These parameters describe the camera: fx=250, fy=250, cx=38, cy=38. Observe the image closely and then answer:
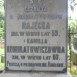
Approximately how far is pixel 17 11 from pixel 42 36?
516 millimetres

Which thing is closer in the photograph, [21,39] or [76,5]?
[21,39]

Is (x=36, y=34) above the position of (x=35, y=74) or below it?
above

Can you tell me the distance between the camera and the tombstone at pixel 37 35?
365 cm

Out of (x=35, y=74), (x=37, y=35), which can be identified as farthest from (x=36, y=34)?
(x=35, y=74)

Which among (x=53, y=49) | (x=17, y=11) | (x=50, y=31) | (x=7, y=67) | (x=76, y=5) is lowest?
(x=7, y=67)

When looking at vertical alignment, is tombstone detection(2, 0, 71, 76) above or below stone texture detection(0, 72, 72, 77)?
above

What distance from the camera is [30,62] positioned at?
368cm

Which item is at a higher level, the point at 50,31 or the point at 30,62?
the point at 50,31

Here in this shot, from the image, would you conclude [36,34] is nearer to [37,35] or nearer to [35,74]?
[37,35]

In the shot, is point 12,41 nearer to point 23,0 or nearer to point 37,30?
point 37,30

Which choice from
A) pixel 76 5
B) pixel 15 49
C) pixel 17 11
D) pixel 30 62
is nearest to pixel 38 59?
pixel 30 62

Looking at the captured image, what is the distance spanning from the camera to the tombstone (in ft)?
12.0

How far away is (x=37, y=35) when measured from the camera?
3.66m

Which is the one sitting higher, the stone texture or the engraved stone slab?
the engraved stone slab
